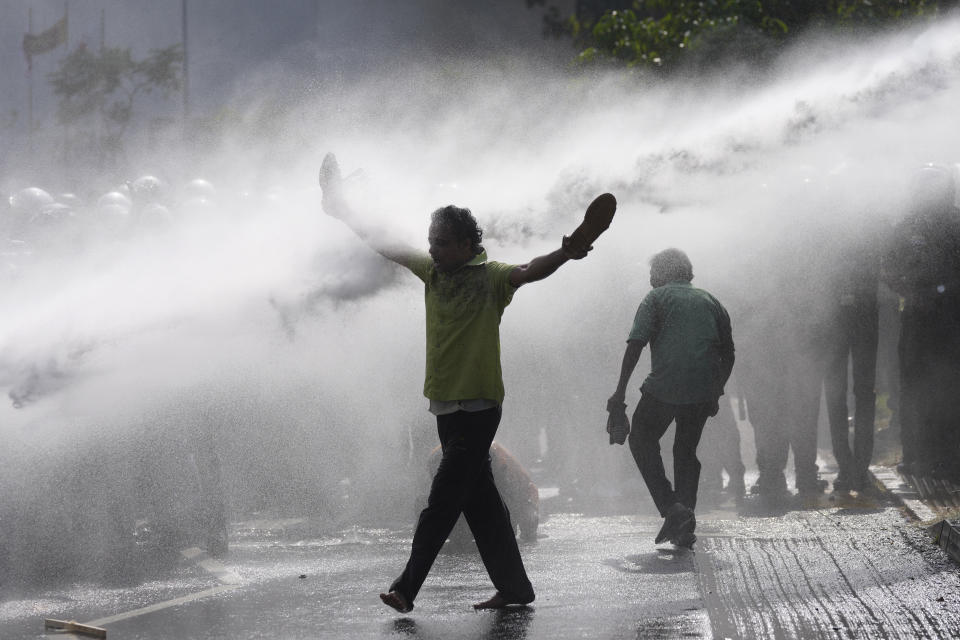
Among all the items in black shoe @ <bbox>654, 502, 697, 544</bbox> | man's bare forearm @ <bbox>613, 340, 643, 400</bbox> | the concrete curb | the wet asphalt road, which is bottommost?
the wet asphalt road

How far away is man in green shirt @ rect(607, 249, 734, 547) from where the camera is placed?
25.0ft

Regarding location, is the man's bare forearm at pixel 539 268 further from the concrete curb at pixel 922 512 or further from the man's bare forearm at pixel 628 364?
the concrete curb at pixel 922 512

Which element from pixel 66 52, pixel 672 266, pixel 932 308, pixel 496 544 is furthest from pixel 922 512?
pixel 66 52

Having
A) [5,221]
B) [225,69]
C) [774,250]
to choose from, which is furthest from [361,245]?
[225,69]

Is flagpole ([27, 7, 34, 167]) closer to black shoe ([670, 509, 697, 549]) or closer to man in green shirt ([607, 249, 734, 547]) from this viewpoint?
man in green shirt ([607, 249, 734, 547])

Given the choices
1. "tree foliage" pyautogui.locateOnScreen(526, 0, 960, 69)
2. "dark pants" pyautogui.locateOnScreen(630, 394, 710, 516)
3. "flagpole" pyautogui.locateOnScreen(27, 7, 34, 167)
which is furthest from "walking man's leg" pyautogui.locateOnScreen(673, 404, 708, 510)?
"flagpole" pyautogui.locateOnScreen(27, 7, 34, 167)

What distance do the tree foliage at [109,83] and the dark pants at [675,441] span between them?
1914 cm

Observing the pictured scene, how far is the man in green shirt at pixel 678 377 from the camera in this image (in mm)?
7621

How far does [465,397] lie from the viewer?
5.63 meters

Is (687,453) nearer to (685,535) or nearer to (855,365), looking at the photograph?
(685,535)

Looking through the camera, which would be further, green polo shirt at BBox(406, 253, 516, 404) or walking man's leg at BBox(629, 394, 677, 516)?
walking man's leg at BBox(629, 394, 677, 516)

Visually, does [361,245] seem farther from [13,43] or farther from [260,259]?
[13,43]

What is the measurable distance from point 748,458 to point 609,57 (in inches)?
247

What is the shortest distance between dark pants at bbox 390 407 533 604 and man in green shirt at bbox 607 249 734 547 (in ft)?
6.15
